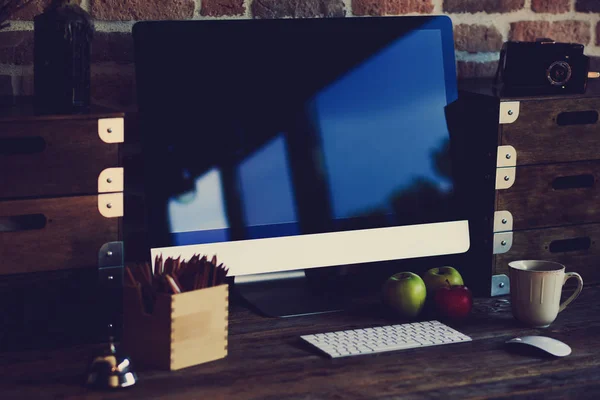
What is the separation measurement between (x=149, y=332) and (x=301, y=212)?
381mm

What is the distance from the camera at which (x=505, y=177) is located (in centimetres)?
162

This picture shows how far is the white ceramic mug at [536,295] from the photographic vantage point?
4.80ft

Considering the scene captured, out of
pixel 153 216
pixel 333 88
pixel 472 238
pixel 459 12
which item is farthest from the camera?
pixel 459 12

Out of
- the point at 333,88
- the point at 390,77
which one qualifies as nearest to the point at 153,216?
the point at 333,88

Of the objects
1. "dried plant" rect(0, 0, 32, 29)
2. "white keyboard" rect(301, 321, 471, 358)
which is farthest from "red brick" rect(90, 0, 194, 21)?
"white keyboard" rect(301, 321, 471, 358)

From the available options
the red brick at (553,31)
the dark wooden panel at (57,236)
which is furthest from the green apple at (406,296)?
the red brick at (553,31)

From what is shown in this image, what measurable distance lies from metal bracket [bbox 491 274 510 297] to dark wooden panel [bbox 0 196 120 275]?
72cm

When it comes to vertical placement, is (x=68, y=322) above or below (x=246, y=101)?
below

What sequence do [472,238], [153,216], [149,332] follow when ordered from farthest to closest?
[472,238] → [153,216] → [149,332]

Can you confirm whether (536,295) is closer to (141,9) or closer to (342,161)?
(342,161)

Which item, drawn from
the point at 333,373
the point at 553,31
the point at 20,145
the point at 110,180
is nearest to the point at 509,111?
the point at 553,31

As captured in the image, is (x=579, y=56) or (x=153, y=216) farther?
(x=579, y=56)

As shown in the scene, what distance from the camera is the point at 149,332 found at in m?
1.28

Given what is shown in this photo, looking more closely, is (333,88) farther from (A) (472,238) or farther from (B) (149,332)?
(B) (149,332)
